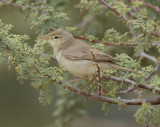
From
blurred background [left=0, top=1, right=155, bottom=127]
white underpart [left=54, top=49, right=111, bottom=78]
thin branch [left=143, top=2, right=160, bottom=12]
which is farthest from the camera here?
blurred background [left=0, top=1, right=155, bottom=127]

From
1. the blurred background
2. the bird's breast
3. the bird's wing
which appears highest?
the bird's wing

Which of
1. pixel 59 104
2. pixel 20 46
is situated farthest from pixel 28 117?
pixel 20 46

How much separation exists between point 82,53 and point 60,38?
0.44m

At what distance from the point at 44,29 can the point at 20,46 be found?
106 centimetres

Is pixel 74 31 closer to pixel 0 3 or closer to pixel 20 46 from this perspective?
pixel 0 3

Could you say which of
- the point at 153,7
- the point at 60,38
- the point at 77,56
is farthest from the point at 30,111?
the point at 153,7

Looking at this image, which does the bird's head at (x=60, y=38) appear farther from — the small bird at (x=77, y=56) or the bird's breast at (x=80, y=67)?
the bird's breast at (x=80, y=67)

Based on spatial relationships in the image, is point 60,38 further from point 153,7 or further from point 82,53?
point 153,7

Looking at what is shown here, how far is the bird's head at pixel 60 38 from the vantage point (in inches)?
166

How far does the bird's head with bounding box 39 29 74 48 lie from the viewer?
4.21m

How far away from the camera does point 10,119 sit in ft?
22.1

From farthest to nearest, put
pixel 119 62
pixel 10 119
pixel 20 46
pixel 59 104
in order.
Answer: pixel 10 119
pixel 59 104
pixel 119 62
pixel 20 46

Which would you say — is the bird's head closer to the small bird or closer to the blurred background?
the small bird

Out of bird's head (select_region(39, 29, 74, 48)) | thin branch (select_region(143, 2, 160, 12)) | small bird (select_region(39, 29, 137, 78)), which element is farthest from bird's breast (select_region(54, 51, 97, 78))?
thin branch (select_region(143, 2, 160, 12))
